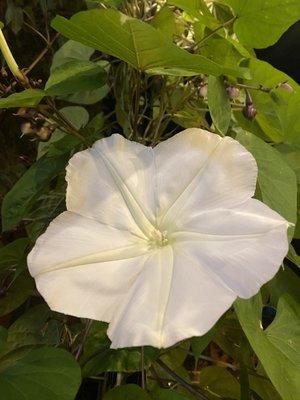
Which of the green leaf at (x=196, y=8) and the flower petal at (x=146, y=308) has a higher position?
the green leaf at (x=196, y=8)

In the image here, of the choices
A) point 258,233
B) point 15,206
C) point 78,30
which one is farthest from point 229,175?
point 15,206

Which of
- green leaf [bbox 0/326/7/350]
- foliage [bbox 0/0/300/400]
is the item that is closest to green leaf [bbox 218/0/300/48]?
foliage [bbox 0/0/300/400]

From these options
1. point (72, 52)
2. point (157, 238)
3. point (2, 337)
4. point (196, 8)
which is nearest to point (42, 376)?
point (2, 337)

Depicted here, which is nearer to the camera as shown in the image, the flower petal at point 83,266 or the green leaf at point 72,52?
the flower petal at point 83,266

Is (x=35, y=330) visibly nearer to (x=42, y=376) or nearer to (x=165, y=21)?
(x=42, y=376)

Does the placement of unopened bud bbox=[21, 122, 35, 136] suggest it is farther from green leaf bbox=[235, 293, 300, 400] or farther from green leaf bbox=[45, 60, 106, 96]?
green leaf bbox=[235, 293, 300, 400]

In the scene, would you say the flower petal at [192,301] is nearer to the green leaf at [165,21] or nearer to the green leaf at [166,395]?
the green leaf at [166,395]

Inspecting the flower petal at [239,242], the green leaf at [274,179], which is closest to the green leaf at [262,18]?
the green leaf at [274,179]
